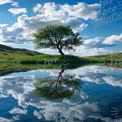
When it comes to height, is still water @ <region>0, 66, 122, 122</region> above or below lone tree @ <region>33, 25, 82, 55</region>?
below

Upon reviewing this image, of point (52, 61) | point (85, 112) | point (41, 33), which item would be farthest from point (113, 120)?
point (41, 33)

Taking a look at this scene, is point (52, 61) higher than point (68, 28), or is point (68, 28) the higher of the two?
point (68, 28)

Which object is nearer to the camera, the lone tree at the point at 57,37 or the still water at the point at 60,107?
the still water at the point at 60,107

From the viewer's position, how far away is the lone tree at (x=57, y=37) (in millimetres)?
107619

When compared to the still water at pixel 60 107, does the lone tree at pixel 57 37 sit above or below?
above

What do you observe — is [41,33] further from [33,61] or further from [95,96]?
[95,96]

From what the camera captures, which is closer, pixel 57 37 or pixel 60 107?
pixel 60 107

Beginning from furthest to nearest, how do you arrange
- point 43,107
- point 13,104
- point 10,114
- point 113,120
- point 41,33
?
point 41,33 < point 13,104 < point 43,107 < point 10,114 < point 113,120

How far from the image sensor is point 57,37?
108688 millimetres

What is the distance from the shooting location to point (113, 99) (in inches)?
798

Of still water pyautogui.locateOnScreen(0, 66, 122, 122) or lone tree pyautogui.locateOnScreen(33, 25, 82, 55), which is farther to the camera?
lone tree pyautogui.locateOnScreen(33, 25, 82, 55)

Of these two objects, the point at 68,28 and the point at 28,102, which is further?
the point at 68,28

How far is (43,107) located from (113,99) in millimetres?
5209

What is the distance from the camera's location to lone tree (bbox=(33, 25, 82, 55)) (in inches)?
4237
